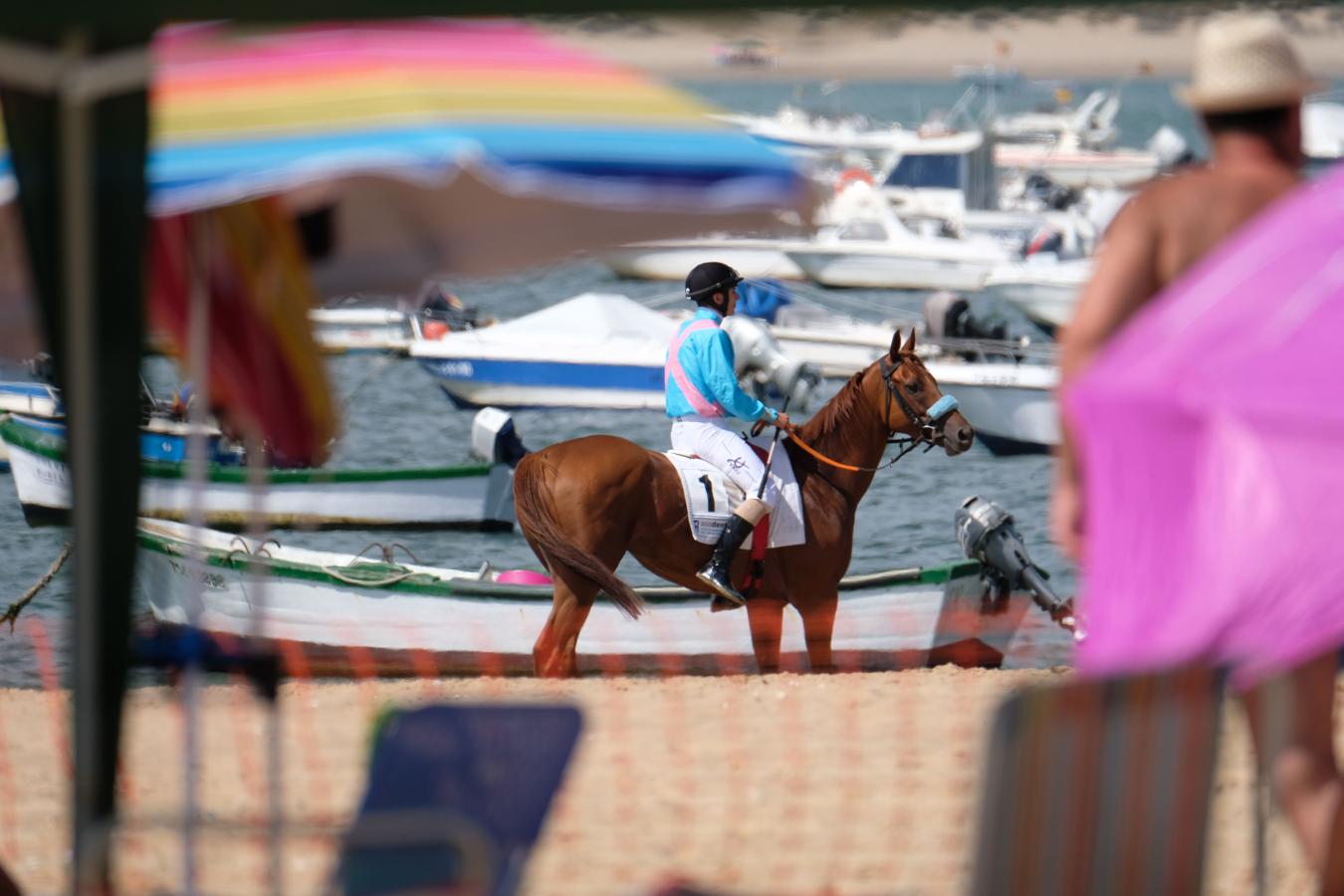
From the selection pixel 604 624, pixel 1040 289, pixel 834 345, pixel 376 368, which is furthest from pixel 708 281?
pixel 1040 289

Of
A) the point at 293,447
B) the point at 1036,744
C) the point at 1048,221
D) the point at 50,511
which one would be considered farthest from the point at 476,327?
the point at 1036,744

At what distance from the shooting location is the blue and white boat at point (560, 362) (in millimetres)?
25047

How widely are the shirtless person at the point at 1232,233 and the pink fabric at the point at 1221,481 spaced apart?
0.95 ft

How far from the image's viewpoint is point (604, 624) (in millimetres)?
11172

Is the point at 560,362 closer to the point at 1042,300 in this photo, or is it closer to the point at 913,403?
the point at 1042,300

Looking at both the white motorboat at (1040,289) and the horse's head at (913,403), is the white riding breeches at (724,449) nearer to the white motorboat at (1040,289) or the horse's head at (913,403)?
the horse's head at (913,403)

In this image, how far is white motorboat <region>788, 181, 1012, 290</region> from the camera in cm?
3516

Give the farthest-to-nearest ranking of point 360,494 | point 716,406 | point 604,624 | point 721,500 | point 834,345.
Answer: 1. point 834,345
2. point 360,494
3. point 604,624
4. point 721,500
5. point 716,406

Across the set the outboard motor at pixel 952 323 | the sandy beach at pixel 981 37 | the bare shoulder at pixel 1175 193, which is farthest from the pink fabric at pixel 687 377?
the outboard motor at pixel 952 323

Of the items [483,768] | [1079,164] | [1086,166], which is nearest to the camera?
[483,768]

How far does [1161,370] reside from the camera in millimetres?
3260

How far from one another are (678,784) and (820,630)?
4.50 m

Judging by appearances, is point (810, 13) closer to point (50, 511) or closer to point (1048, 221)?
point (50, 511)

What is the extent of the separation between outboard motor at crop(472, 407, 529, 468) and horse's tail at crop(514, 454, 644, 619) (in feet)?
22.3
